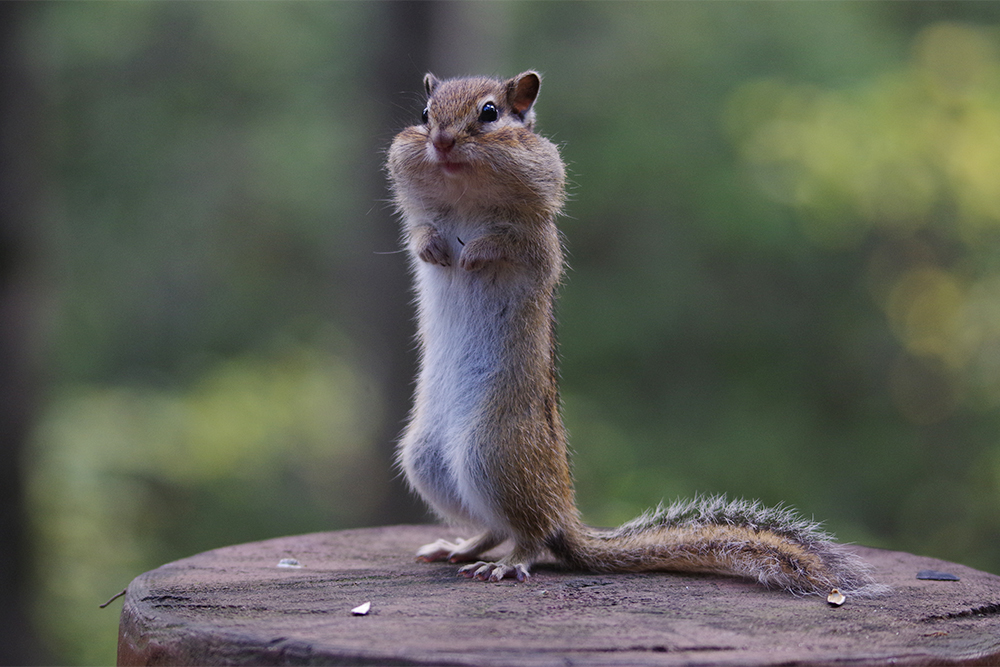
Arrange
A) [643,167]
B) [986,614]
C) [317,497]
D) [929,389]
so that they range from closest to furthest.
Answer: [986,614] → [929,389] → [643,167] → [317,497]

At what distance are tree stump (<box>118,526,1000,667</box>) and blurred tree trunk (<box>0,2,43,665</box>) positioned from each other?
12.8 ft

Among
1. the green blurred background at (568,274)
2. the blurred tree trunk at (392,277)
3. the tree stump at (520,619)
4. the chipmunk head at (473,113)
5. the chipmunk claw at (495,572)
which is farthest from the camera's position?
the green blurred background at (568,274)

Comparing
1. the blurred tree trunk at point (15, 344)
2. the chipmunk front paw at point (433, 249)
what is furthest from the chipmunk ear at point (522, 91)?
the blurred tree trunk at point (15, 344)

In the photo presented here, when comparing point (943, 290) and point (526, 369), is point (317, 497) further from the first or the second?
point (526, 369)

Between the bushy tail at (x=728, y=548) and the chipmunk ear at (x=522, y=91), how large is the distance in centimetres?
175

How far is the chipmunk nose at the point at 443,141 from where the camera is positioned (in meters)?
3.62

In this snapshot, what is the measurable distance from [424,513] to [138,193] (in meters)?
6.36

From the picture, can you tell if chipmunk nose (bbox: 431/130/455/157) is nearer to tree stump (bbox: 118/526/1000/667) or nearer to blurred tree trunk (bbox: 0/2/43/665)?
tree stump (bbox: 118/526/1000/667)

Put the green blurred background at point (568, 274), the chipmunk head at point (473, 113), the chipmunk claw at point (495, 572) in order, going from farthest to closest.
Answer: the green blurred background at point (568, 274)
the chipmunk head at point (473, 113)
the chipmunk claw at point (495, 572)

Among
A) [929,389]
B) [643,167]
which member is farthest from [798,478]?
[643,167]

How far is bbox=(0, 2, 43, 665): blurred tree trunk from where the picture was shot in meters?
6.88

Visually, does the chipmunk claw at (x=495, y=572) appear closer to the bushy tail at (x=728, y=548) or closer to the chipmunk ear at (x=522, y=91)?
the bushy tail at (x=728, y=548)

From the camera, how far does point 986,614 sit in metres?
3.16

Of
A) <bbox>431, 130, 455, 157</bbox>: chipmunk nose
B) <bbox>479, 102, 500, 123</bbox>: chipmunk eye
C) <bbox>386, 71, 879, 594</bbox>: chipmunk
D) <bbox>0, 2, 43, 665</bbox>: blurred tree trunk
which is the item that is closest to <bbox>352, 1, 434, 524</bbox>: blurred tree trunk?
<bbox>0, 2, 43, 665</bbox>: blurred tree trunk
